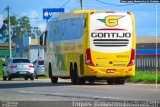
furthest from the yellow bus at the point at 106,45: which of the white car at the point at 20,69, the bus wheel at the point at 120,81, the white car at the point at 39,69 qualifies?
the white car at the point at 39,69

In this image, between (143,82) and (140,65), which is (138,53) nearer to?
(140,65)

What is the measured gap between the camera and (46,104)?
17969mm

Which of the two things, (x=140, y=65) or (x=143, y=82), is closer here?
(x=143, y=82)

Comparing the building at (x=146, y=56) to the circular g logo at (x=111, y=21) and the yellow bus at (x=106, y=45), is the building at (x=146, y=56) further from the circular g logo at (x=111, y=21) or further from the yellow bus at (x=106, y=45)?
the circular g logo at (x=111, y=21)

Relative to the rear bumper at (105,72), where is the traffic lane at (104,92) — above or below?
below

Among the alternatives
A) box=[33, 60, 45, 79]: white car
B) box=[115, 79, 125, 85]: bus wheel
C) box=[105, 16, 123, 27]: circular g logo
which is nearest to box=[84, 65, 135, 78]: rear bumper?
box=[115, 79, 125, 85]: bus wheel

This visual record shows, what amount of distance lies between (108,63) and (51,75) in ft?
22.1

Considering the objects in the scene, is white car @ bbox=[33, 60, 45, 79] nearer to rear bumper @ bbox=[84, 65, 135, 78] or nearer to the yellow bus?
the yellow bus

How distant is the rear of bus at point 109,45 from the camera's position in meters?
30.8

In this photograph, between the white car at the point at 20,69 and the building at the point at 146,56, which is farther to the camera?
the building at the point at 146,56

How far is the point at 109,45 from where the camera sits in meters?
30.9

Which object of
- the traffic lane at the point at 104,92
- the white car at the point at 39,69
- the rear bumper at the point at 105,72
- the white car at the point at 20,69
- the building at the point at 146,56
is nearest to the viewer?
Answer: the traffic lane at the point at 104,92

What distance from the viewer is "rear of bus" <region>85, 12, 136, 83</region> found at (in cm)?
3081

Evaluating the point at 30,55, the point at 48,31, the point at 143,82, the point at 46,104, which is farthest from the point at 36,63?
the point at 30,55
